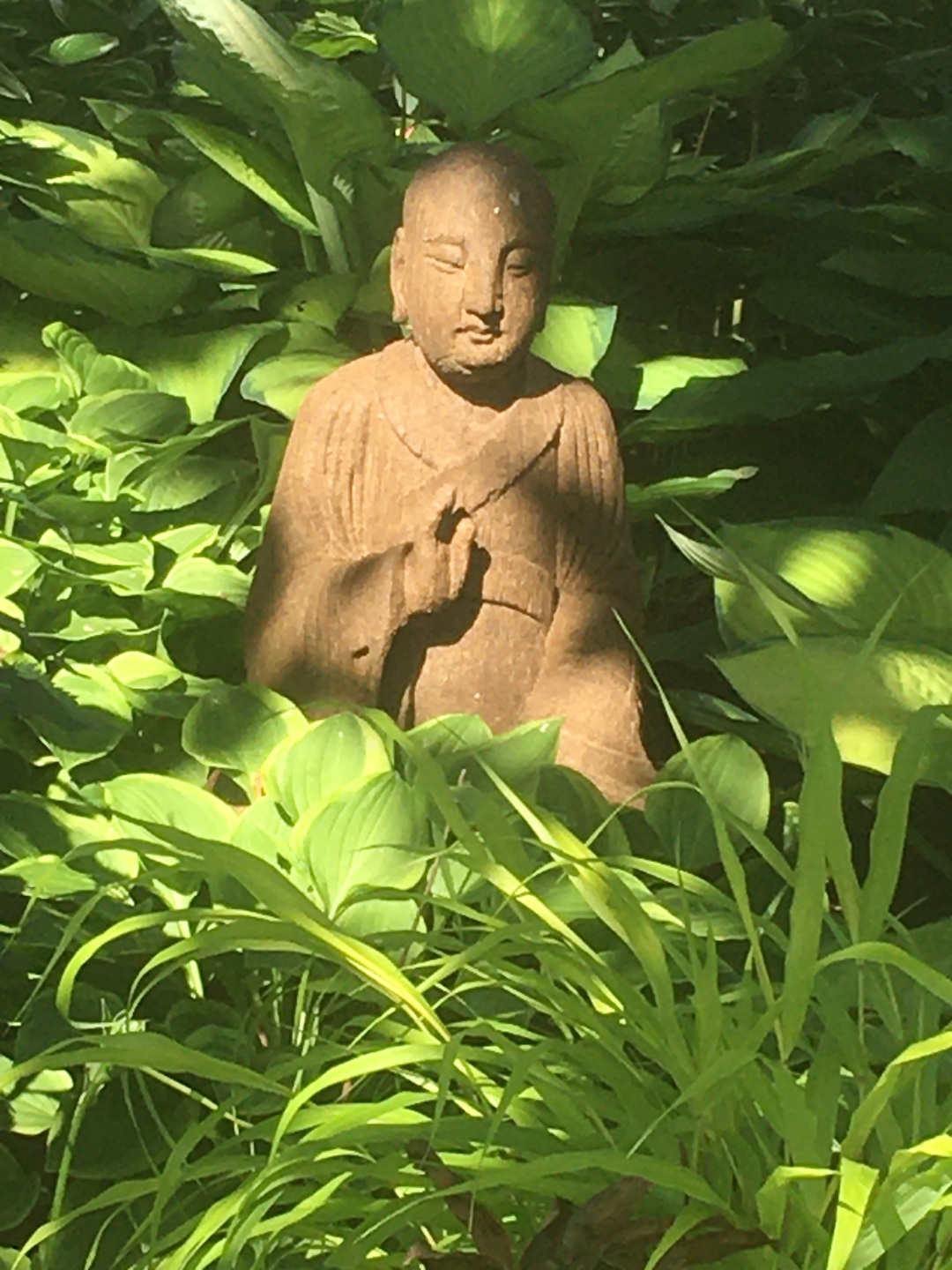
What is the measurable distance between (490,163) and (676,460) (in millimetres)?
1087

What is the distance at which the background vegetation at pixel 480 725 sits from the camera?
3.69 feet

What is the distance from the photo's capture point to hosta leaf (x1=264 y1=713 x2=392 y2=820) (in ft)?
5.51

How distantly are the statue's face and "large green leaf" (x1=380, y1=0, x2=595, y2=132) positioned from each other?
0.88 meters

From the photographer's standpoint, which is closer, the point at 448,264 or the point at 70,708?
the point at 70,708

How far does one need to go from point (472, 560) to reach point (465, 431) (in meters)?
0.17

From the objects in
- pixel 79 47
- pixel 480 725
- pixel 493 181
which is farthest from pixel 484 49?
pixel 480 725

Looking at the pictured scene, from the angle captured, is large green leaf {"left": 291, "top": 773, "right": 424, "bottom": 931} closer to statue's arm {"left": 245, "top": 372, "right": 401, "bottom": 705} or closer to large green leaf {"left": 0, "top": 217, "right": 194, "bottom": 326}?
statue's arm {"left": 245, "top": 372, "right": 401, "bottom": 705}

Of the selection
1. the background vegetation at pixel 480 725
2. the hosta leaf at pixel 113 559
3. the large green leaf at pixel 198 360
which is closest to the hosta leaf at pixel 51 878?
the background vegetation at pixel 480 725

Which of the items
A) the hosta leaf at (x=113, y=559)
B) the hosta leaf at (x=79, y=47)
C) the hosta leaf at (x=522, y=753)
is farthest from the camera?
the hosta leaf at (x=79, y=47)

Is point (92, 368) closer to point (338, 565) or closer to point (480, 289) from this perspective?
point (338, 565)

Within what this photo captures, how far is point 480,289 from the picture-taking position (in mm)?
2002

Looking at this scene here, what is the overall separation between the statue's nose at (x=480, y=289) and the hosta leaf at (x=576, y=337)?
71 cm

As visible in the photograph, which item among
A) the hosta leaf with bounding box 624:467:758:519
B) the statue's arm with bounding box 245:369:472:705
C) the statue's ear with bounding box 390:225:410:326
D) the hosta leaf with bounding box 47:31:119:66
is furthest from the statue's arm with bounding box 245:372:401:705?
the hosta leaf with bounding box 47:31:119:66

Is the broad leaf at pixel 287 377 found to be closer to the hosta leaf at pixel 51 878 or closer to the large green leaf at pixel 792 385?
the large green leaf at pixel 792 385
